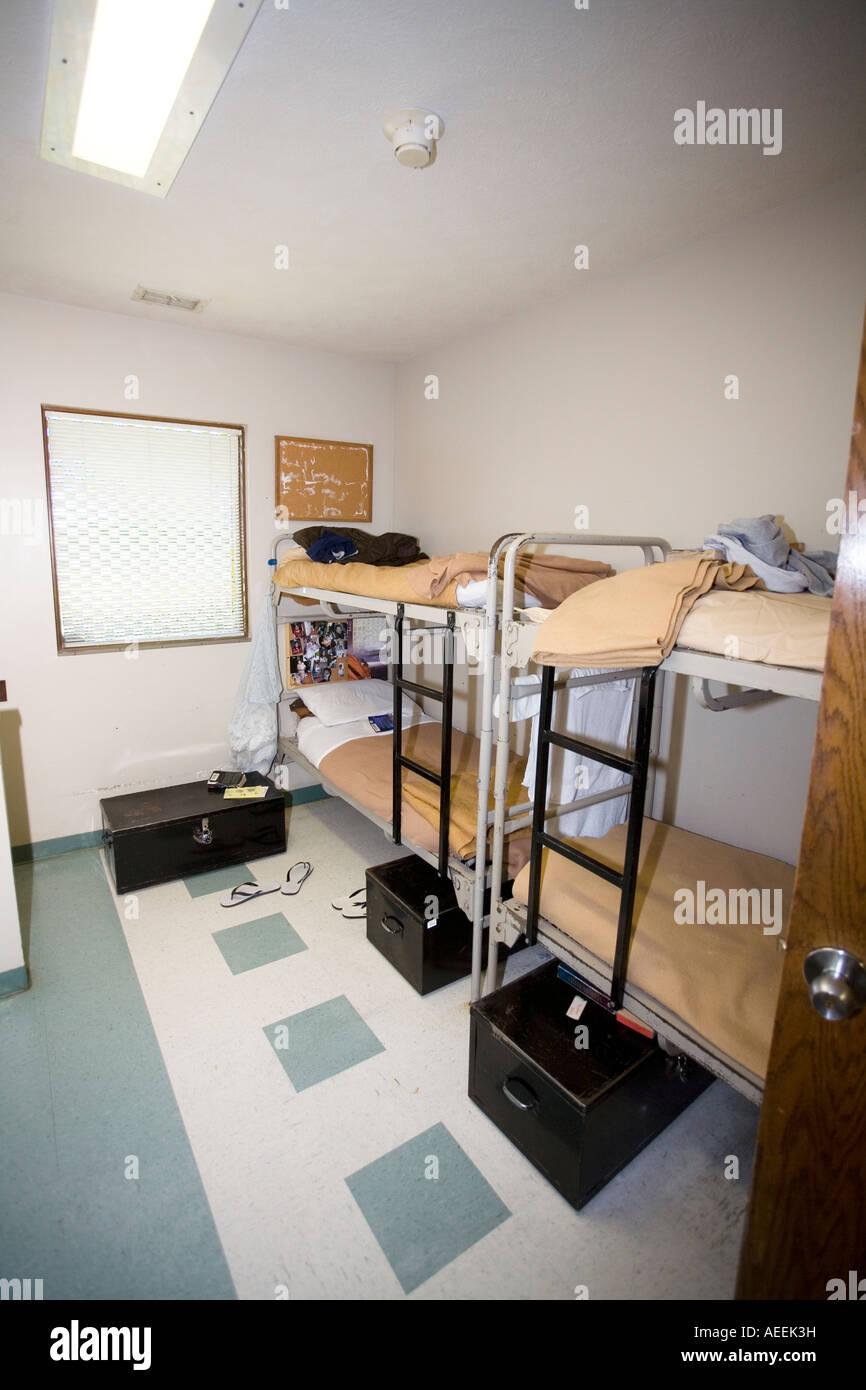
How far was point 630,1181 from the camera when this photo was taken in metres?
1.68

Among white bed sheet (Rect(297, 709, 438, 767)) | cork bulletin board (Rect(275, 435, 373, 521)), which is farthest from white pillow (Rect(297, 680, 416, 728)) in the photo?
cork bulletin board (Rect(275, 435, 373, 521))

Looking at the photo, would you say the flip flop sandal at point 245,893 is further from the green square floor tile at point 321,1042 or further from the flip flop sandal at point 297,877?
the green square floor tile at point 321,1042

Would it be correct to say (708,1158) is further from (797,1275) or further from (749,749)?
(749,749)

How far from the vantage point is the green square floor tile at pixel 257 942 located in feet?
8.32

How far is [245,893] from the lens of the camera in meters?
2.99

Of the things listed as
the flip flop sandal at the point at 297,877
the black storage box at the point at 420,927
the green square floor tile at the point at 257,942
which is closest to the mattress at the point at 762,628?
the black storage box at the point at 420,927

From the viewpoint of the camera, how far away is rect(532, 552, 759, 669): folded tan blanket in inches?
53.4

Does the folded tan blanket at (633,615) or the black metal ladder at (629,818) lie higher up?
the folded tan blanket at (633,615)

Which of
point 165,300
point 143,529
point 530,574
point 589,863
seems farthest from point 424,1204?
point 165,300

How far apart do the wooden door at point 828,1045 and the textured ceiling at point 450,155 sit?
126 cm

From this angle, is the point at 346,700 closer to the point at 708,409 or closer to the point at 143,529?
the point at 143,529

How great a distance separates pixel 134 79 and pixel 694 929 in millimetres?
2626

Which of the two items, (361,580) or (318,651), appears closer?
(361,580)

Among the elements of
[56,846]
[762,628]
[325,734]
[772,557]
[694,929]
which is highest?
[772,557]
